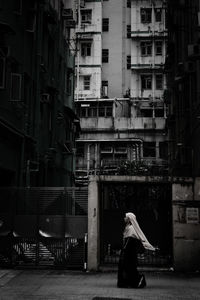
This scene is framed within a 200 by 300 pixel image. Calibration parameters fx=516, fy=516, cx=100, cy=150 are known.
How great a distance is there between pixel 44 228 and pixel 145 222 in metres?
2.92

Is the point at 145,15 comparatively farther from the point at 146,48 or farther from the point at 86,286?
the point at 86,286

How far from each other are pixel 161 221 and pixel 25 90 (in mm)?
8451

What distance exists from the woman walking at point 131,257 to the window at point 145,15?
40681mm

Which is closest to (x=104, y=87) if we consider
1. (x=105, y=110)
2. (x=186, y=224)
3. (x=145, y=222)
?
(x=105, y=110)

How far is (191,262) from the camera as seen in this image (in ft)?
46.0

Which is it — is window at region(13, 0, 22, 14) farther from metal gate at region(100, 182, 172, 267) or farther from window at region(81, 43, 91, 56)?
window at region(81, 43, 91, 56)

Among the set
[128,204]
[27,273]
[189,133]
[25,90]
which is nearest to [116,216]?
[128,204]

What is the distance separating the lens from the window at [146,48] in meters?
49.4

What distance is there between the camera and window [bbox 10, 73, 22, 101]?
57.5 ft

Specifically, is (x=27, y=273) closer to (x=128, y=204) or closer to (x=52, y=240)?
(x=52, y=240)

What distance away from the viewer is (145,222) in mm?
14930

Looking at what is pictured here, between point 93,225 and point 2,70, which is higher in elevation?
point 2,70

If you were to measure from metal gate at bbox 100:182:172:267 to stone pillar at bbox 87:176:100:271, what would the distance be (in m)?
0.45

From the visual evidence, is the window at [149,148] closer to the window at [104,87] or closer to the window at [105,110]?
the window at [105,110]
